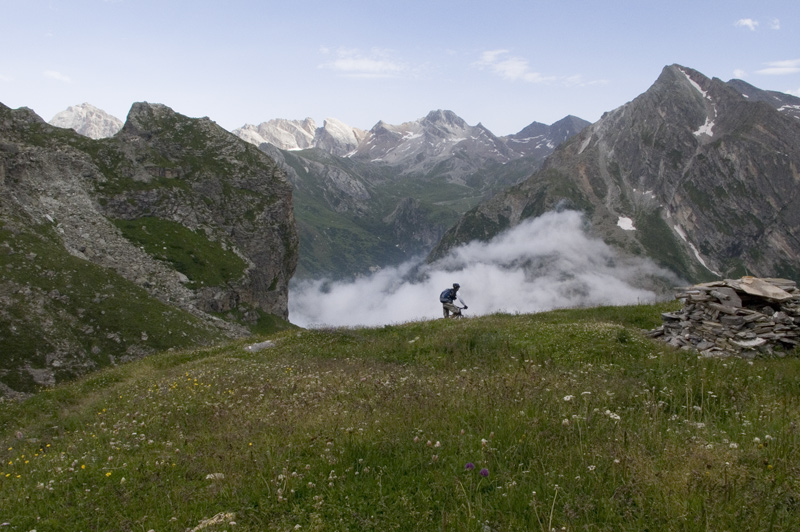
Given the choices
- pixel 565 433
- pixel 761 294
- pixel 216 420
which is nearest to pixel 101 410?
pixel 216 420

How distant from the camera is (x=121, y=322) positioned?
53094mm

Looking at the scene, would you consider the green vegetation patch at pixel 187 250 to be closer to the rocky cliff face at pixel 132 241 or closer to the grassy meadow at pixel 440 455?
the rocky cliff face at pixel 132 241

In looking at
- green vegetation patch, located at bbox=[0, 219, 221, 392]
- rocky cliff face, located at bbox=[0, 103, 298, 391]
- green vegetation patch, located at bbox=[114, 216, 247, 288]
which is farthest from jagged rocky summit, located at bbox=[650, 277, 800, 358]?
green vegetation patch, located at bbox=[114, 216, 247, 288]

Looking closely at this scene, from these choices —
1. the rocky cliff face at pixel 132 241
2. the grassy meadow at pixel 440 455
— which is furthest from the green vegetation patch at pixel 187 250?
the grassy meadow at pixel 440 455

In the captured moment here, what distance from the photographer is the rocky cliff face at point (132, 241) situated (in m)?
47.6

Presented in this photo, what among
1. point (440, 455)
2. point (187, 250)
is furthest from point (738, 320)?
point (187, 250)

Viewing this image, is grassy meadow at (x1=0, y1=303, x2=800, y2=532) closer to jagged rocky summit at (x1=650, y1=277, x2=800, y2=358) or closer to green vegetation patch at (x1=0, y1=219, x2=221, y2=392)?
jagged rocky summit at (x1=650, y1=277, x2=800, y2=358)

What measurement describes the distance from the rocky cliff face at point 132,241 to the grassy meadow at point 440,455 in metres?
39.8

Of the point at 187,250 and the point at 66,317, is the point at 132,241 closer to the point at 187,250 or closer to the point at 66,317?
the point at 187,250

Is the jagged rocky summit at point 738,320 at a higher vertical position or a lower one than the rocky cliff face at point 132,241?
lower

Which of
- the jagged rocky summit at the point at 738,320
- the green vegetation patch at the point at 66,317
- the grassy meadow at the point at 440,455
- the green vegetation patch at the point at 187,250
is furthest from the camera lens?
the green vegetation patch at the point at 187,250

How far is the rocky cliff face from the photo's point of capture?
47.6 m

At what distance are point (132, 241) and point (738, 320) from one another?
8556 centimetres

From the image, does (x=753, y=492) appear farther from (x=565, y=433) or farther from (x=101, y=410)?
(x=101, y=410)
